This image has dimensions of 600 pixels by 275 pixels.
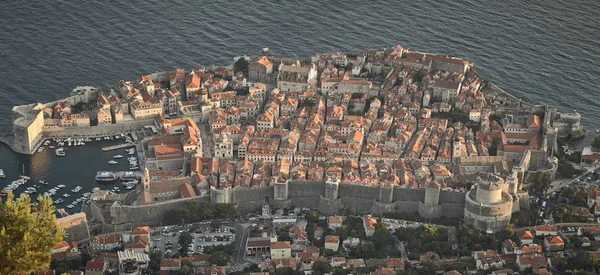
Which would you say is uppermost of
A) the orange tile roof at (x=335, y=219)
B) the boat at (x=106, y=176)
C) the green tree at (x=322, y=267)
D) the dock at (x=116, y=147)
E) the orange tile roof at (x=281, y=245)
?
the dock at (x=116, y=147)

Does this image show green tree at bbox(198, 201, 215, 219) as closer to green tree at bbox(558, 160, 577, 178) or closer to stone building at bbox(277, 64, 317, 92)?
stone building at bbox(277, 64, 317, 92)

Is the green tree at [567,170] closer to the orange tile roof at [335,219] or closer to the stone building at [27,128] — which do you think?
the orange tile roof at [335,219]

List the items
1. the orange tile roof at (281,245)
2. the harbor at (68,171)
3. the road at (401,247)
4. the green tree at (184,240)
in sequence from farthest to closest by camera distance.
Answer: the harbor at (68,171) < the green tree at (184,240) < the road at (401,247) < the orange tile roof at (281,245)

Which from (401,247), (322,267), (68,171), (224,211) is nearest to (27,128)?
(68,171)

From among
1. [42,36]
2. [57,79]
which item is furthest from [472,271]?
[42,36]

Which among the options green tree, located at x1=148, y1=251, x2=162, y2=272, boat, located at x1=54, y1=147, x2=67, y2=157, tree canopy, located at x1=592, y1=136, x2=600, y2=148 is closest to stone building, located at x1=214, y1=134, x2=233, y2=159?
boat, located at x1=54, y1=147, x2=67, y2=157

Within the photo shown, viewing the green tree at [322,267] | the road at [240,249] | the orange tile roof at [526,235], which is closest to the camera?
the green tree at [322,267]

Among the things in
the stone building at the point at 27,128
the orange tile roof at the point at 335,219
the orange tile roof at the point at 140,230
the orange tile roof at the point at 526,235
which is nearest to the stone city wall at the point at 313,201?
the orange tile roof at the point at 335,219

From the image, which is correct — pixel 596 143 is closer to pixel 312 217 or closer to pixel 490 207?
pixel 490 207
